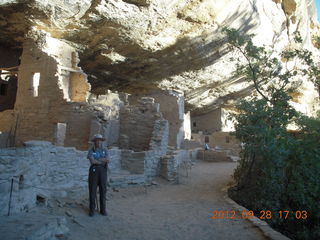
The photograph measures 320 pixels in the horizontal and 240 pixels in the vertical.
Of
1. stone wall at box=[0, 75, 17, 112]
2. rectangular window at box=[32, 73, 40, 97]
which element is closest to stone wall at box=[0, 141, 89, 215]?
rectangular window at box=[32, 73, 40, 97]

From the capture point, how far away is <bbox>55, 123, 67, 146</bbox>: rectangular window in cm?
754

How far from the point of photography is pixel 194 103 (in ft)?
57.5

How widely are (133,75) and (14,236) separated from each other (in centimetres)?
1072

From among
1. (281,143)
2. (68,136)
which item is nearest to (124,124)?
(68,136)

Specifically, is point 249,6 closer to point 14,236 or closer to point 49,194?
point 49,194

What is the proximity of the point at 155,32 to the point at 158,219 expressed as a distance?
6.81 meters

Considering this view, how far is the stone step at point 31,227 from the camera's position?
8.83 ft

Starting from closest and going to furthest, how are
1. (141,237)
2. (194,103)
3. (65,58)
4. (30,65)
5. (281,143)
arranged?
(141,237) → (281,143) → (30,65) → (65,58) → (194,103)

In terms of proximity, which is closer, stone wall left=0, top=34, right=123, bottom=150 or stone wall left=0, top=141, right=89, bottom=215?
stone wall left=0, top=141, right=89, bottom=215

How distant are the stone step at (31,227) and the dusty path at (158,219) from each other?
0.79ft

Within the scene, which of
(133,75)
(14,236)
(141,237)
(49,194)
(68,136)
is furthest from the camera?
(133,75)

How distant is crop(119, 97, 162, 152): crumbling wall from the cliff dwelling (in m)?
0.03

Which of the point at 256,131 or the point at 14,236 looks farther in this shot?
the point at 256,131

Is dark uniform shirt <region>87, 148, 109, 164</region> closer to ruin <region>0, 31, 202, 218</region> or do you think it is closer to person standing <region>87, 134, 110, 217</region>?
person standing <region>87, 134, 110, 217</region>
